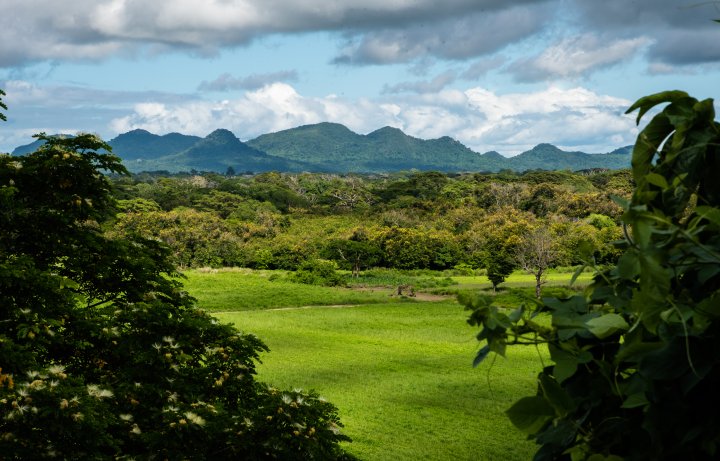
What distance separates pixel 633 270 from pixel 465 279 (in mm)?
52805

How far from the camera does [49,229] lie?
23.7 feet

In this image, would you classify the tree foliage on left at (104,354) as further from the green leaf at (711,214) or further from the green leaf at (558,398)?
the green leaf at (711,214)

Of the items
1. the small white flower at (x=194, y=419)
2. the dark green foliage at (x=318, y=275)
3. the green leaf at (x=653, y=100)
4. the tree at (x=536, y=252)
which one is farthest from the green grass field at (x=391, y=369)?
the tree at (x=536, y=252)

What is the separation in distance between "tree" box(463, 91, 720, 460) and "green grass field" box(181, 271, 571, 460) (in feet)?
2.06

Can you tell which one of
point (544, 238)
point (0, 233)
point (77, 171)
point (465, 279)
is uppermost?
point (77, 171)

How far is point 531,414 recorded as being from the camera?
132 cm

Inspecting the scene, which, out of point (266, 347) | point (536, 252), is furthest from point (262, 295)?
point (266, 347)

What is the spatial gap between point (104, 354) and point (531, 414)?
Answer: 251 inches

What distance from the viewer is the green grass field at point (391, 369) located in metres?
13.7

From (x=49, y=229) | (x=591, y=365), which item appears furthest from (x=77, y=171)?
(x=591, y=365)

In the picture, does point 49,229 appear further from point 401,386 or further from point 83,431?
point 401,386

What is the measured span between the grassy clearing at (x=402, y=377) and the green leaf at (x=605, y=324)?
12.4 ft

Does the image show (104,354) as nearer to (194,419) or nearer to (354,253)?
(194,419)

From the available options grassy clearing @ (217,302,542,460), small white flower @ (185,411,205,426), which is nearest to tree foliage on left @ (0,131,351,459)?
small white flower @ (185,411,205,426)
